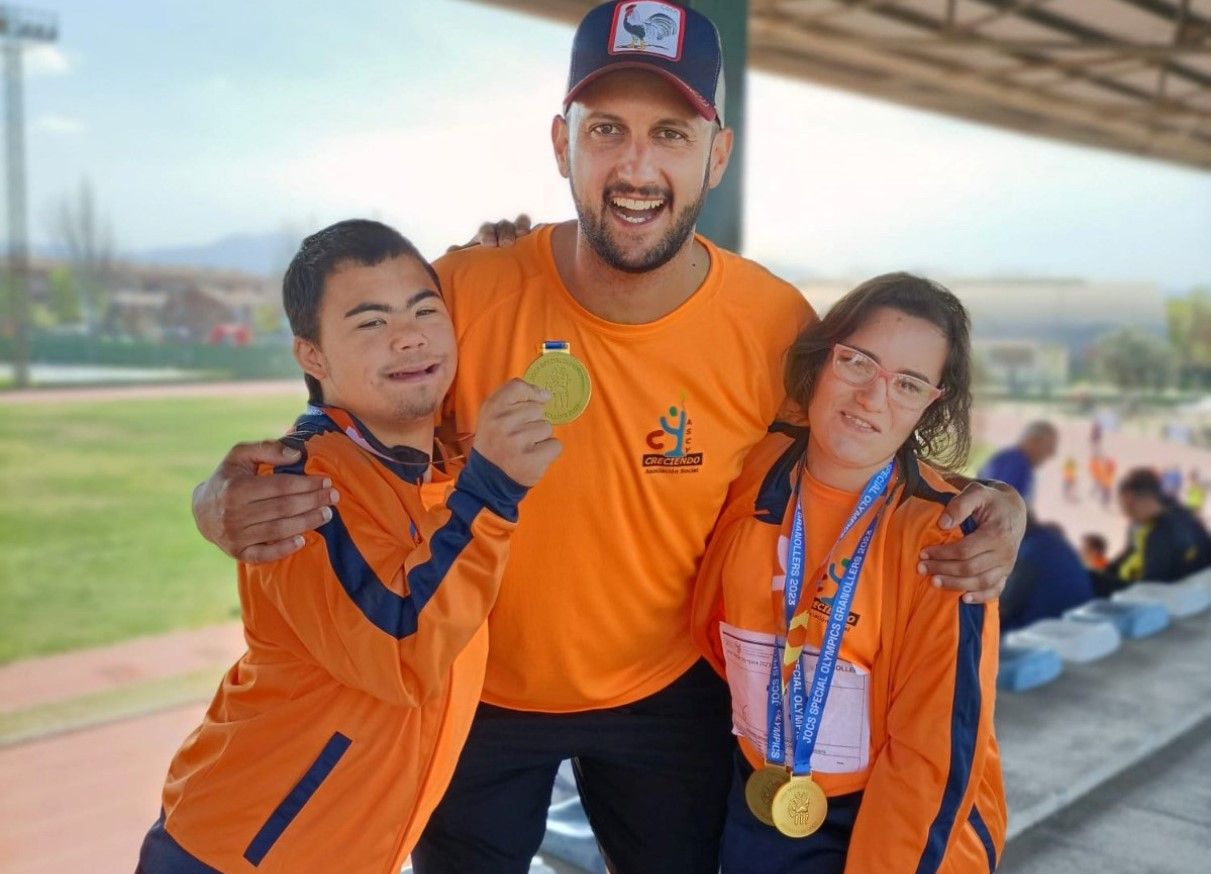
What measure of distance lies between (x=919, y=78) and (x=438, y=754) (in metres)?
8.96

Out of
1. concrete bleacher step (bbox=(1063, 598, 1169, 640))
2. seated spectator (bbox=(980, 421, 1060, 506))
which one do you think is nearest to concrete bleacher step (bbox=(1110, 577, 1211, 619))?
concrete bleacher step (bbox=(1063, 598, 1169, 640))

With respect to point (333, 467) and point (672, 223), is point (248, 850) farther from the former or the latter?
point (672, 223)

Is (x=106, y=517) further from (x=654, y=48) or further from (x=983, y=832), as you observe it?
(x=983, y=832)

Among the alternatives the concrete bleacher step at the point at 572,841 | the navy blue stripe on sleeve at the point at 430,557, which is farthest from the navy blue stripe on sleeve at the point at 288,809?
the concrete bleacher step at the point at 572,841

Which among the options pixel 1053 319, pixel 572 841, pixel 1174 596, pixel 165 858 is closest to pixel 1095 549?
pixel 1174 596

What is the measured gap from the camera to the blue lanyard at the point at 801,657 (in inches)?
73.6

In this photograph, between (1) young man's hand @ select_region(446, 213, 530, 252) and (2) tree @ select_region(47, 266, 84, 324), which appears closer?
(1) young man's hand @ select_region(446, 213, 530, 252)

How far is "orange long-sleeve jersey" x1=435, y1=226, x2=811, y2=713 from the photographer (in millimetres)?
2021

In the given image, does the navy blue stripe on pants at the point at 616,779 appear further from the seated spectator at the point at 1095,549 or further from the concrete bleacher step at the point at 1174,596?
the seated spectator at the point at 1095,549

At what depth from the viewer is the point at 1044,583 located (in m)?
5.96

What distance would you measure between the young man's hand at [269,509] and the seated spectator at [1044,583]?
17.2 feet

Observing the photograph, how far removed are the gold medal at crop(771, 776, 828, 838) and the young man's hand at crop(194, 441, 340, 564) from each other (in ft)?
3.25

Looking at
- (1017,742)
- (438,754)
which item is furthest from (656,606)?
(1017,742)

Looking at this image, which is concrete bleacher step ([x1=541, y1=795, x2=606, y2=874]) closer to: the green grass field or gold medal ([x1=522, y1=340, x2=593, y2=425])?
gold medal ([x1=522, y1=340, x2=593, y2=425])
